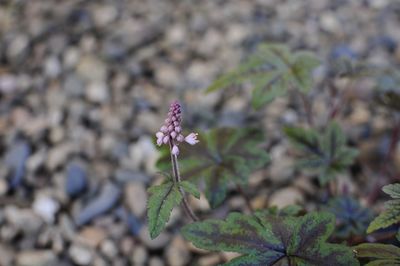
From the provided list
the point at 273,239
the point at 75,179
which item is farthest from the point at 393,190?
the point at 75,179

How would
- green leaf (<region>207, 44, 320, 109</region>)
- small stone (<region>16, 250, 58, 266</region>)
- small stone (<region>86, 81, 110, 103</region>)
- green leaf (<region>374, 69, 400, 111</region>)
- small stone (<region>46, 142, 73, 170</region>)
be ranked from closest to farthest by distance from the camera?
green leaf (<region>207, 44, 320, 109</region>), green leaf (<region>374, 69, 400, 111</region>), small stone (<region>16, 250, 58, 266</region>), small stone (<region>46, 142, 73, 170</region>), small stone (<region>86, 81, 110, 103</region>)

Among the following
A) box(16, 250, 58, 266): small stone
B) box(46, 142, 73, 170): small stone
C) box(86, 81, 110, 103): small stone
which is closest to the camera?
box(16, 250, 58, 266): small stone

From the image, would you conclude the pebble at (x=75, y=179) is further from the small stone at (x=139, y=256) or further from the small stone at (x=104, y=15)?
the small stone at (x=104, y=15)

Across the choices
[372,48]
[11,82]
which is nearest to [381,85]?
[372,48]

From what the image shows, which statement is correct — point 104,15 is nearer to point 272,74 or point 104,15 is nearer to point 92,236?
point 92,236

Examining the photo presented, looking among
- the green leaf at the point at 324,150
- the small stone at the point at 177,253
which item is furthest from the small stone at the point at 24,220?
the green leaf at the point at 324,150

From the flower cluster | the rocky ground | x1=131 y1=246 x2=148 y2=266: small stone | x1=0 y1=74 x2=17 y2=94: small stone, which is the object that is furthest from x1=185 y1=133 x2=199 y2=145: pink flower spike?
x1=0 y1=74 x2=17 y2=94: small stone

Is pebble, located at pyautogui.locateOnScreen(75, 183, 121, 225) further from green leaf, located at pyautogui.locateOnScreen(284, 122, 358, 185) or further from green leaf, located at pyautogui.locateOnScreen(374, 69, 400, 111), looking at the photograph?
green leaf, located at pyautogui.locateOnScreen(374, 69, 400, 111)
